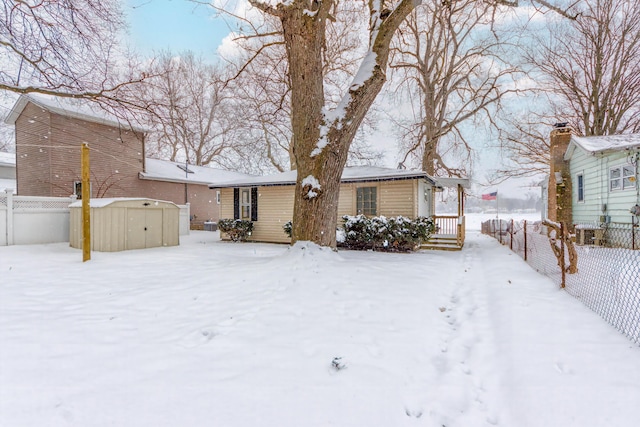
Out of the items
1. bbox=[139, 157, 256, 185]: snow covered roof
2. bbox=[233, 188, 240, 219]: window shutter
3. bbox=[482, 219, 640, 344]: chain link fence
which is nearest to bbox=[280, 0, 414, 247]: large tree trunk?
bbox=[482, 219, 640, 344]: chain link fence

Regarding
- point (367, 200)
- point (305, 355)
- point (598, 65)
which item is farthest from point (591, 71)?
point (305, 355)

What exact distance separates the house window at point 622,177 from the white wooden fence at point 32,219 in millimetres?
18279

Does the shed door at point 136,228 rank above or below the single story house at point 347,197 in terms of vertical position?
below

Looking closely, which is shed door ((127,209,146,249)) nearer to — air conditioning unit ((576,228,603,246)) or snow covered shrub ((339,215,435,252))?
snow covered shrub ((339,215,435,252))

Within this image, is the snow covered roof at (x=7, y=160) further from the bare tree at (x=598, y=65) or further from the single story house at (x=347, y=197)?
the bare tree at (x=598, y=65)

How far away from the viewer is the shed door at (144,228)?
9772 millimetres

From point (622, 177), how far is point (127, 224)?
1560 cm

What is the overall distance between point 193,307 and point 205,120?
2563 centimetres

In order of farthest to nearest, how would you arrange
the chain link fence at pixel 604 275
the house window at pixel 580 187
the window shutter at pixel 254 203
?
the window shutter at pixel 254 203
the house window at pixel 580 187
the chain link fence at pixel 604 275

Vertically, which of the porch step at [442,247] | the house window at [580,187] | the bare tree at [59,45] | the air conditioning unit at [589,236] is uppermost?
the bare tree at [59,45]

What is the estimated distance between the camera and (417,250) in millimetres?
10594

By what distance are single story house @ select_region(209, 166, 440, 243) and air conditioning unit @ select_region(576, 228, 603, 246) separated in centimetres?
521

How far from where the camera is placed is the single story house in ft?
35.9

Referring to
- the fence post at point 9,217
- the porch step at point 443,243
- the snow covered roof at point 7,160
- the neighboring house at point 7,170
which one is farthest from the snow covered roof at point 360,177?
the snow covered roof at point 7,160
